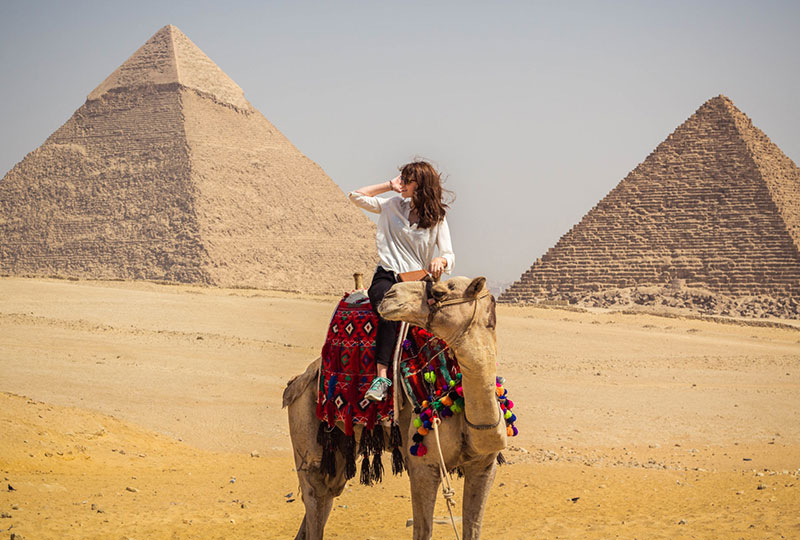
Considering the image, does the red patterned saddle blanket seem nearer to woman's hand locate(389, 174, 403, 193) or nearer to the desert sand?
woman's hand locate(389, 174, 403, 193)

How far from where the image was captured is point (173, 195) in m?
123

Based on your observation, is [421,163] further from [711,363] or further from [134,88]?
[134,88]

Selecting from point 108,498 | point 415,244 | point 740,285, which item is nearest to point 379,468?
point 415,244

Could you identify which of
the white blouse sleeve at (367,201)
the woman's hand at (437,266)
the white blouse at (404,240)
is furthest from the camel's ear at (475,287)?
the white blouse sleeve at (367,201)

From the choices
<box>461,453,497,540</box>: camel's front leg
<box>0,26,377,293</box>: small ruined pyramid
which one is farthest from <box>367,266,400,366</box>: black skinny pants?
<box>0,26,377,293</box>: small ruined pyramid

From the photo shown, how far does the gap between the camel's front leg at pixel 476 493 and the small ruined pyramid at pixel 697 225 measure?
65.7 m

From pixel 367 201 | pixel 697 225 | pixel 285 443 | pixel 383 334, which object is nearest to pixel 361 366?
pixel 383 334

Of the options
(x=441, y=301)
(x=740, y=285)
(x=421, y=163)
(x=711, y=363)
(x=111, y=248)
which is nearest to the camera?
(x=441, y=301)

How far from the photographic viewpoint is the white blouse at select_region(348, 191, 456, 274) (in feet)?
14.5

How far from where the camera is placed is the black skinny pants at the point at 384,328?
4.39 metres

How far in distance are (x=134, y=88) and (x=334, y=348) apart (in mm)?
132194

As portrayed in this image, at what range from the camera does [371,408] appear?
14.6 ft

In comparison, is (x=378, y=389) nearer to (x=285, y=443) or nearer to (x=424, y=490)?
(x=424, y=490)

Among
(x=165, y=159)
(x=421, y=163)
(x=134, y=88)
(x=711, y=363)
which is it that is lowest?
(x=711, y=363)
